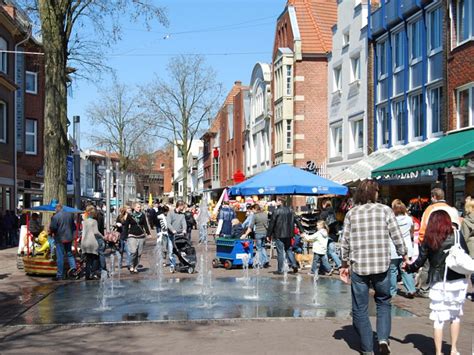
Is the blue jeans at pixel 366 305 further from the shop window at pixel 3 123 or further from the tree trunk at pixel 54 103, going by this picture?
the shop window at pixel 3 123

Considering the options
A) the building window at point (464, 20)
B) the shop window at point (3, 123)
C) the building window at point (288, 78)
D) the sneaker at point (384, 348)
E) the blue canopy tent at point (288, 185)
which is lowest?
the sneaker at point (384, 348)

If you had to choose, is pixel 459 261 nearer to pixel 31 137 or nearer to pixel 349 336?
pixel 349 336

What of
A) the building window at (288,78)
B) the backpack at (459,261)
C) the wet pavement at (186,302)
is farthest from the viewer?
the building window at (288,78)

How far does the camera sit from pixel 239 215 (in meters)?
26.9

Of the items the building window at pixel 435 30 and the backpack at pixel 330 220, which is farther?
the building window at pixel 435 30

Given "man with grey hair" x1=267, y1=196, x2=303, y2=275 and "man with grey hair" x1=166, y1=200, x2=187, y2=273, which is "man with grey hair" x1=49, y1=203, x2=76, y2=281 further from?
"man with grey hair" x1=267, y1=196, x2=303, y2=275

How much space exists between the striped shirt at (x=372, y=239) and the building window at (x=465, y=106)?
14159 millimetres

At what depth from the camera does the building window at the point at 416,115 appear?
24.1 meters

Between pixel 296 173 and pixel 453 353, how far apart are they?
42.9 ft

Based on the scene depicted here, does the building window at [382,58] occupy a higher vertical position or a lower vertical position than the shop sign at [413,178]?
higher

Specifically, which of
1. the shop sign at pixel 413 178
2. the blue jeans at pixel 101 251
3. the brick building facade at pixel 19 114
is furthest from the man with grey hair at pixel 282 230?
the brick building facade at pixel 19 114

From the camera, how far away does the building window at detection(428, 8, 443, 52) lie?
73.7 ft

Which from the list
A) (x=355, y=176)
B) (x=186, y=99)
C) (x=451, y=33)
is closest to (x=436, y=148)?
(x=451, y=33)

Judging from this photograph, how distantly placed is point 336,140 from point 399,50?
8.23 meters
